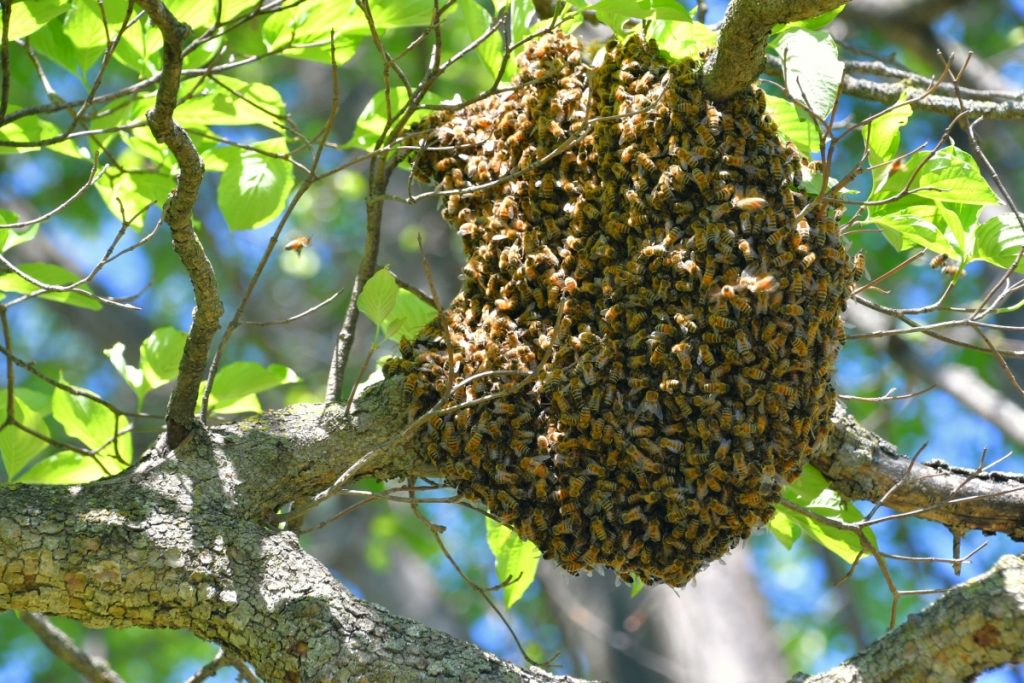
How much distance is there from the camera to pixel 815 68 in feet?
7.93

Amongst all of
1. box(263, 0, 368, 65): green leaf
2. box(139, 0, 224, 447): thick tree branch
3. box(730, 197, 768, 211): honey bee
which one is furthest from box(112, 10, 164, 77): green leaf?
box(730, 197, 768, 211): honey bee

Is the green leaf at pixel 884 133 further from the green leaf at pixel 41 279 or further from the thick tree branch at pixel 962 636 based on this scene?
the green leaf at pixel 41 279

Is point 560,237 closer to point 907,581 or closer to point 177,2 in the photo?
point 177,2

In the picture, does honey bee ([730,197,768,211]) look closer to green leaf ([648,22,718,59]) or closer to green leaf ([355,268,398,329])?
green leaf ([648,22,718,59])

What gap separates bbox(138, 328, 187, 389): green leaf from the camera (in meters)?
2.92

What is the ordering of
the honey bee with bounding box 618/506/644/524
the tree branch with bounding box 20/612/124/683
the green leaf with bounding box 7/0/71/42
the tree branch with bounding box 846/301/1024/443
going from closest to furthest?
the green leaf with bounding box 7/0/71/42 < the honey bee with bounding box 618/506/644/524 < the tree branch with bounding box 20/612/124/683 < the tree branch with bounding box 846/301/1024/443

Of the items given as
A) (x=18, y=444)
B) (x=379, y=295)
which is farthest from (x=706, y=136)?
(x=18, y=444)

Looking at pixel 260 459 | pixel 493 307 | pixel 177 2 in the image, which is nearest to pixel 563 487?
pixel 493 307

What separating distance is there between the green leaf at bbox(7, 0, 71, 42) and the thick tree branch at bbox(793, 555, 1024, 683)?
2274 mm

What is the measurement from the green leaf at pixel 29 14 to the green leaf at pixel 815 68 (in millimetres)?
1717

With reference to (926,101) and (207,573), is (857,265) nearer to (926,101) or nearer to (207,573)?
(926,101)

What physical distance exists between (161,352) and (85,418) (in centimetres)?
28

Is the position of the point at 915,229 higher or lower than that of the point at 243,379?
higher

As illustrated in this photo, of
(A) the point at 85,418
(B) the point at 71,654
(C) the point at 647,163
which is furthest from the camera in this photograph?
(B) the point at 71,654
